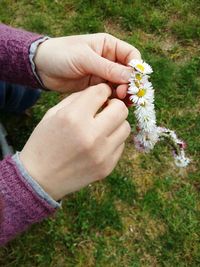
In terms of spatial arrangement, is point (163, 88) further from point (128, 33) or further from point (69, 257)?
point (69, 257)

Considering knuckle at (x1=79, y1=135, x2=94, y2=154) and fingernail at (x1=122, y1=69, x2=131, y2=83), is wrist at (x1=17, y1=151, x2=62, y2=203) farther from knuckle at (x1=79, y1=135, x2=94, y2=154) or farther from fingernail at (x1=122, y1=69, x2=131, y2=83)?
fingernail at (x1=122, y1=69, x2=131, y2=83)

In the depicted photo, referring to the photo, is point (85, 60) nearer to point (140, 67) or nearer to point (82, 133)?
point (140, 67)

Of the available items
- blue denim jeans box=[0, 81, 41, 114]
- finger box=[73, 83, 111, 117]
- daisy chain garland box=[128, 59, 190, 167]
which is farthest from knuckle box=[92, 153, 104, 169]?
blue denim jeans box=[0, 81, 41, 114]

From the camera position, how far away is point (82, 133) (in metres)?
1.18

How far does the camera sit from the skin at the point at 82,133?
1188 millimetres

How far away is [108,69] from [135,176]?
94cm

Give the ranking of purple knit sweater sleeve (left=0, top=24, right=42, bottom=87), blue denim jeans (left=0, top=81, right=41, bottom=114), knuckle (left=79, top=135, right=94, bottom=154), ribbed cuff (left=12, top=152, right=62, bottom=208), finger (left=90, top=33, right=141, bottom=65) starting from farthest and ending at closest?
blue denim jeans (left=0, top=81, right=41, bottom=114)
purple knit sweater sleeve (left=0, top=24, right=42, bottom=87)
finger (left=90, top=33, right=141, bottom=65)
ribbed cuff (left=12, top=152, right=62, bottom=208)
knuckle (left=79, top=135, right=94, bottom=154)

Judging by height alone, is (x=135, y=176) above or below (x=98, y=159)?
below

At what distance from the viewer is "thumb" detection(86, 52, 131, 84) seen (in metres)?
1.33

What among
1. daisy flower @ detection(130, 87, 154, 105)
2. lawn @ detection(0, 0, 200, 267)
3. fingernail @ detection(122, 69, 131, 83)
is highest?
fingernail @ detection(122, 69, 131, 83)

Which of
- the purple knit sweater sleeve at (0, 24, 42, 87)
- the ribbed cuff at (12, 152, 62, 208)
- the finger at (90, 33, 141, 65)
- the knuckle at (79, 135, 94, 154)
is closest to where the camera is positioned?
the knuckle at (79, 135, 94, 154)

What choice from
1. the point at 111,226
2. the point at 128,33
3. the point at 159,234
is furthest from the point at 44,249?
the point at 128,33

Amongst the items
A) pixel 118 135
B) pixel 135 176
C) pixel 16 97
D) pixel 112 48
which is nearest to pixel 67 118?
pixel 118 135

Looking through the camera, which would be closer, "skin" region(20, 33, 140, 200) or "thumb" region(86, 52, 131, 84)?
"skin" region(20, 33, 140, 200)
